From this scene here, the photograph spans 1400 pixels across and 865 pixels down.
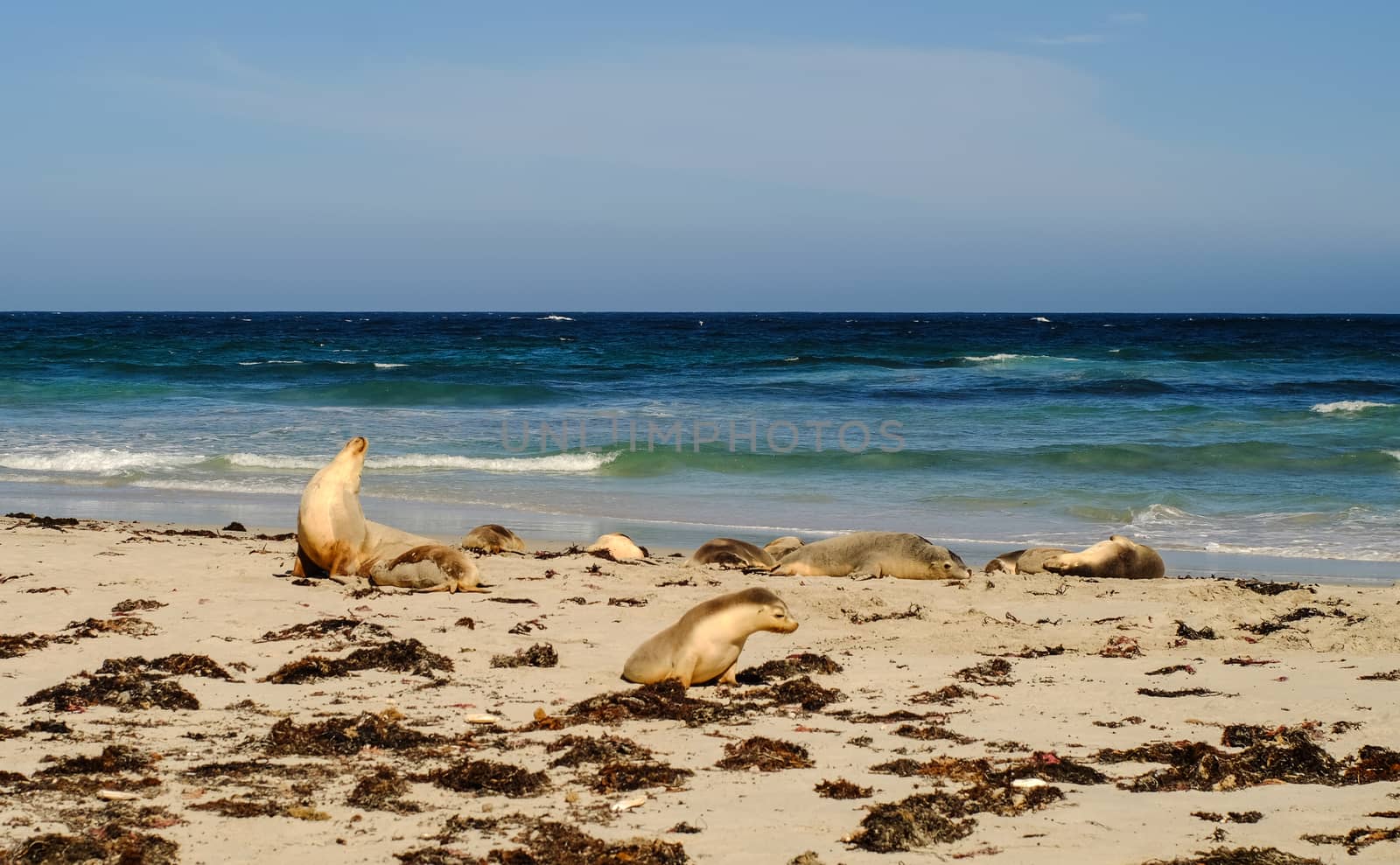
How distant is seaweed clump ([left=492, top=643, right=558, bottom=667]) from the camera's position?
22.7ft

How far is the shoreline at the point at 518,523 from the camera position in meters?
11.5

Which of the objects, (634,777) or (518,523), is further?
(518,523)

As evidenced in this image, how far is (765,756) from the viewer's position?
5.19 meters

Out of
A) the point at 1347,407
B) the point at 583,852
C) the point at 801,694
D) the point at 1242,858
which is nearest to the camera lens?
the point at 1242,858

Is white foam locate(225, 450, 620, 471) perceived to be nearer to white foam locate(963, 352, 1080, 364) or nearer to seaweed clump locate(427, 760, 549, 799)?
seaweed clump locate(427, 760, 549, 799)

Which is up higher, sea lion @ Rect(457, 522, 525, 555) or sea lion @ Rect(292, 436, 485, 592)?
sea lion @ Rect(292, 436, 485, 592)

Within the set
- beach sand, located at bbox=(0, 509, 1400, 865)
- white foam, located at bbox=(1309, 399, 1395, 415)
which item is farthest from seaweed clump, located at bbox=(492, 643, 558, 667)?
white foam, located at bbox=(1309, 399, 1395, 415)

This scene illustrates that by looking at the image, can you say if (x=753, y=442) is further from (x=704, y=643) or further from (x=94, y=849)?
(x=94, y=849)

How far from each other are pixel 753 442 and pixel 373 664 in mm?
15052

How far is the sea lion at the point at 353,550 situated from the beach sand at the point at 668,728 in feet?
0.88

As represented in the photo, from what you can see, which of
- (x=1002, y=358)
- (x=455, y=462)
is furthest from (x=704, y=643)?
(x=1002, y=358)

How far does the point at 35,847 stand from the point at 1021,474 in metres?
15.3

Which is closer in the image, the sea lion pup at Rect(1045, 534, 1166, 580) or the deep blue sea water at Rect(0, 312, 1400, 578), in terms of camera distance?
the sea lion pup at Rect(1045, 534, 1166, 580)

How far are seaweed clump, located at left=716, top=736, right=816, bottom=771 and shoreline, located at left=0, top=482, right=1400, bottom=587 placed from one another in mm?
6565
